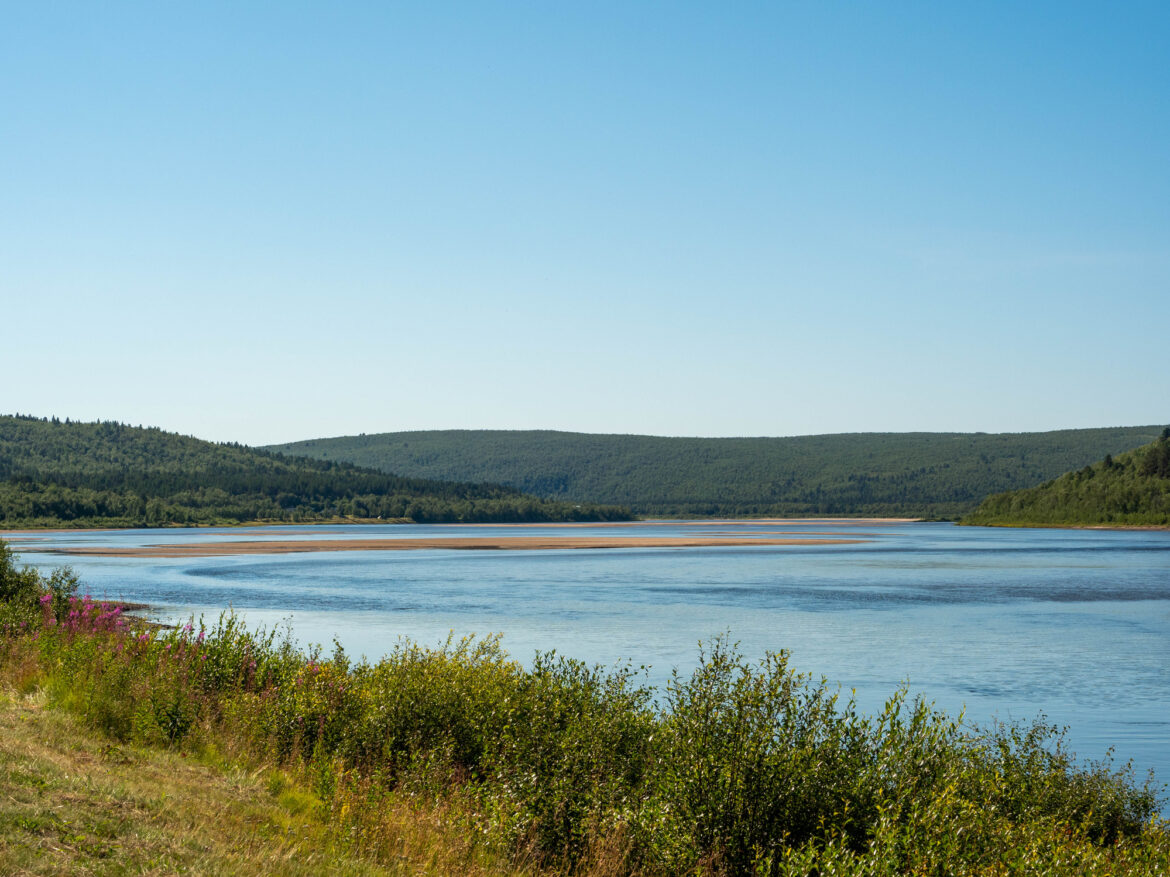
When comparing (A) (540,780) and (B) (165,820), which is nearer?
(B) (165,820)

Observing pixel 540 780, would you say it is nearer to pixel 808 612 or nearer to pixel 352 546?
pixel 808 612

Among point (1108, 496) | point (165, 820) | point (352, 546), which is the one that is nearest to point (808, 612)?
point (165, 820)

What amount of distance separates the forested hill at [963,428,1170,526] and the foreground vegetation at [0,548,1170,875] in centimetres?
13615

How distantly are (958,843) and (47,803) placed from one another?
7.89m

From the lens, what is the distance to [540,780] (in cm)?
1260

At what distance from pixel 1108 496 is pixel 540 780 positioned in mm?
148357

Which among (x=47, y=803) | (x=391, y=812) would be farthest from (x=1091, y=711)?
(x=47, y=803)

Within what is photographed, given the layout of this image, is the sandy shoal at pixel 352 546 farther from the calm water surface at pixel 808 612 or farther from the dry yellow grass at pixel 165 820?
the dry yellow grass at pixel 165 820

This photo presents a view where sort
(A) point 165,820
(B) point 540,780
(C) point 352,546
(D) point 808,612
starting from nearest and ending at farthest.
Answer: (A) point 165,820 < (B) point 540,780 < (D) point 808,612 < (C) point 352,546

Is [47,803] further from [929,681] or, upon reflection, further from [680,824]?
[929,681]

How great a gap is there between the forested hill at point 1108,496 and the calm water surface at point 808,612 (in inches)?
2705

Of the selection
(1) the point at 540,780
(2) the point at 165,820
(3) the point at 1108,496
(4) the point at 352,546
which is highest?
(3) the point at 1108,496

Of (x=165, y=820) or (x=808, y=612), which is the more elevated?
(x=165, y=820)

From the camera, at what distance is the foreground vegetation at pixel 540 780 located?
32.2 ft
